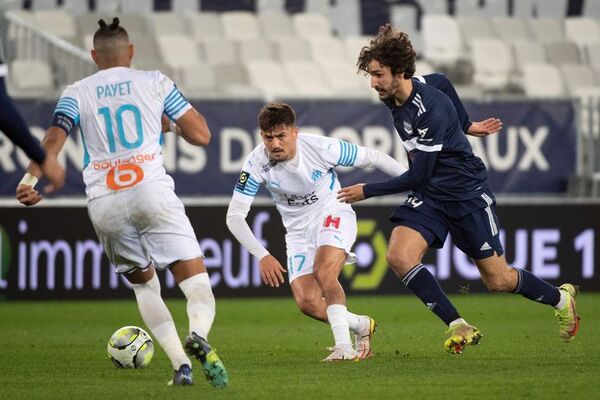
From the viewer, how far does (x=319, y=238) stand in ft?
30.4

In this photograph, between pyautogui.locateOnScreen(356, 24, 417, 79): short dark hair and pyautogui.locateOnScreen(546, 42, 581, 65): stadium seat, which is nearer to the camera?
pyautogui.locateOnScreen(356, 24, 417, 79): short dark hair

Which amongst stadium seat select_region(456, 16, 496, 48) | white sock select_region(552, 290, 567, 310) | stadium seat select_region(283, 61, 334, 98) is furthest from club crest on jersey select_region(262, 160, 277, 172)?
stadium seat select_region(456, 16, 496, 48)

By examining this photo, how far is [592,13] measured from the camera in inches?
881

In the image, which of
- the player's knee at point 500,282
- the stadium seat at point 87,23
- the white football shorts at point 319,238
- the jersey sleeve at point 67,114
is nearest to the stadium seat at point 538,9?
the stadium seat at point 87,23

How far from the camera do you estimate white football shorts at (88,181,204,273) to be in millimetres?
7234

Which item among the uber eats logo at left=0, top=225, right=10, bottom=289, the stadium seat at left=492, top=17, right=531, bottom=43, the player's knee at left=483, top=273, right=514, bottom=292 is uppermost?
the player's knee at left=483, top=273, right=514, bottom=292

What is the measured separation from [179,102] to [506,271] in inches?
117

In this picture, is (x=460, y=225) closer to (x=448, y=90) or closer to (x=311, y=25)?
(x=448, y=90)

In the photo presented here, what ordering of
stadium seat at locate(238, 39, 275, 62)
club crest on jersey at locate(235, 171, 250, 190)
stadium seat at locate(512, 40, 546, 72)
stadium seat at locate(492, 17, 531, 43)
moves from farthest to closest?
stadium seat at locate(492, 17, 531, 43) → stadium seat at locate(512, 40, 546, 72) → stadium seat at locate(238, 39, 275, 62) → club crest on jersey at locate(235, 171, 250, 190)

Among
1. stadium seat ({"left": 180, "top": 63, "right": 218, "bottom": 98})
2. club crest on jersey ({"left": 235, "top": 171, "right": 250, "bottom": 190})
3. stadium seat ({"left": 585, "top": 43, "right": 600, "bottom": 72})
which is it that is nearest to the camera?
club crest on jersey ({"left": 235, "top": 171, "right": 250, "bottom": 190})

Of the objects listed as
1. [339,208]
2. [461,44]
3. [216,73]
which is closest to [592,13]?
[461,44]

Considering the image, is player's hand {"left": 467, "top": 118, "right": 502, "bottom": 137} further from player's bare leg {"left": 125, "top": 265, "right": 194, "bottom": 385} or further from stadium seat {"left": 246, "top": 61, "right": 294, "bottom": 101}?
stadium seat {"left": 246, "top": 61, "right": 294, "bottom": 101}

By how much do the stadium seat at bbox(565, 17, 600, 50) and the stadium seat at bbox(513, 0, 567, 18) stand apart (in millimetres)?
244

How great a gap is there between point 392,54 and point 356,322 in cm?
190
